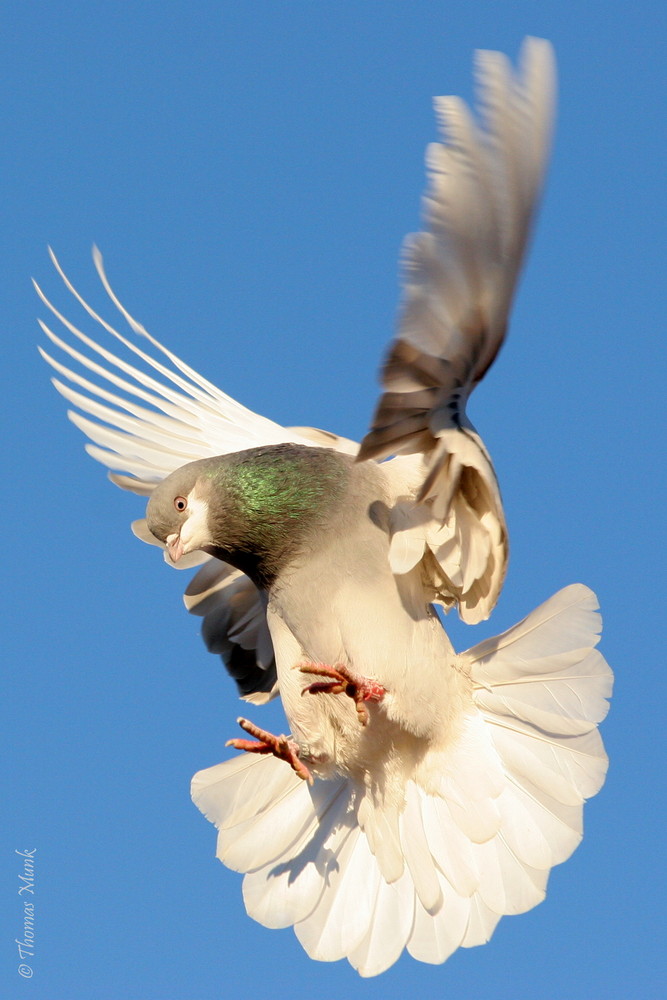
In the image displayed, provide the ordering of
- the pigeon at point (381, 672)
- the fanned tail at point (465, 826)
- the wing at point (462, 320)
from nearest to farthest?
1. the wing at point (462, 320)
2. the pigeon at point (381, 672)
3. the fanned tail at point (465, 826)

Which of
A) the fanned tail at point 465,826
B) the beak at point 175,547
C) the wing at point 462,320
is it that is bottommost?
the fanned tail at point 465,826

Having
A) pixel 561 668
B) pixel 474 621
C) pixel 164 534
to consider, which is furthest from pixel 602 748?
pixel 164 534

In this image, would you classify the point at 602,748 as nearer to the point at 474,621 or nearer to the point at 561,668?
the point at 561,668

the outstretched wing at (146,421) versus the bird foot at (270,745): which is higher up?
the outstretched wing at (146,421)

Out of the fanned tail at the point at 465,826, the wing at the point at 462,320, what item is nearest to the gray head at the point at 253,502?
the wing at the point at 462,320

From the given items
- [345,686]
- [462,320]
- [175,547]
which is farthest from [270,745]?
[462,320]

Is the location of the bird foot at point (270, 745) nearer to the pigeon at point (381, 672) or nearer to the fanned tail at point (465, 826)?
the pigeon at point (381, 672)

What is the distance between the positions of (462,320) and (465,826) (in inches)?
120

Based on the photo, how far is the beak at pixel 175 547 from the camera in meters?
7.11

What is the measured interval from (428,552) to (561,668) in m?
1.03

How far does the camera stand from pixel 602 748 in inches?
289

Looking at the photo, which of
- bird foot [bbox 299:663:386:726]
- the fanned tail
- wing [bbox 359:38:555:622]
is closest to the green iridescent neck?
wing [bbox 359:38:555:622]

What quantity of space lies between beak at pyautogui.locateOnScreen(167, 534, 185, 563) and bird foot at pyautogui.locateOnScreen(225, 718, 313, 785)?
895 mm

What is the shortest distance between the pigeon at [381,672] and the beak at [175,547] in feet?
0.04
